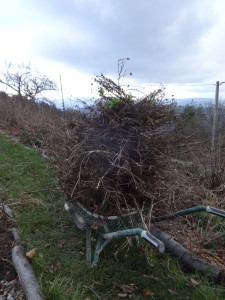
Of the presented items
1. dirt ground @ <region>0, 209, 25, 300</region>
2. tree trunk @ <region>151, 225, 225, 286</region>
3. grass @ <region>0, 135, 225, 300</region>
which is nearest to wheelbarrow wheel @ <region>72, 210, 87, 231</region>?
grass @ <region>0, 135, 225, 300</region>

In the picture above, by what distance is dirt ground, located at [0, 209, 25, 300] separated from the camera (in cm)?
249

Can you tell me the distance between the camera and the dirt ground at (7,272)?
249 cm

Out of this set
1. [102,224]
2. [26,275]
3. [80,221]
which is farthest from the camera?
[80,221]

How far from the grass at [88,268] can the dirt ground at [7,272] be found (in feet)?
0.59

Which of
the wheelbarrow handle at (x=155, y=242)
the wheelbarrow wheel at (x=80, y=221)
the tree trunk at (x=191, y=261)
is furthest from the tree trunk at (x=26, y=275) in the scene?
the tree trunk at (x=191, y=261)

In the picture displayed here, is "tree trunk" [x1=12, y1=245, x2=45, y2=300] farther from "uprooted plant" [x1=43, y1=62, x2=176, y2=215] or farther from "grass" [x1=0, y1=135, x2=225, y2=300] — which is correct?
"uprooted plant" [x1=43, y1=62, x2=176, y2=215]

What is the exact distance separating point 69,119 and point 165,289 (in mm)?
2008

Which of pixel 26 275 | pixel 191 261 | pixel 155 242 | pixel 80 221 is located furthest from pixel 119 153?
pixel 191 261

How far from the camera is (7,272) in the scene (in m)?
2.76

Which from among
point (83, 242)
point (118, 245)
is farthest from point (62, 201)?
point (118, 245)

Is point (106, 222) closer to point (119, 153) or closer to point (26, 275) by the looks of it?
point (119, 153)

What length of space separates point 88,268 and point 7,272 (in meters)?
0.76

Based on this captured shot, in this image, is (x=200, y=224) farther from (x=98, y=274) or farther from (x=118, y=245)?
(x=98, y=274)

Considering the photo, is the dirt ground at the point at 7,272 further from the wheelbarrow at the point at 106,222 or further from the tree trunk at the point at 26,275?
the wheelbarrow at the point at 106,222
